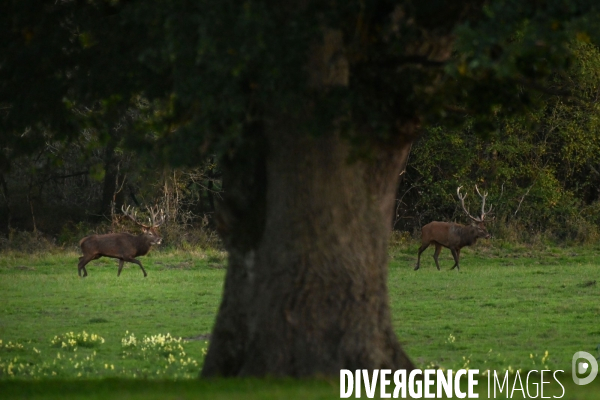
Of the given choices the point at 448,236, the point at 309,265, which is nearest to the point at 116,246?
the point at 448,236

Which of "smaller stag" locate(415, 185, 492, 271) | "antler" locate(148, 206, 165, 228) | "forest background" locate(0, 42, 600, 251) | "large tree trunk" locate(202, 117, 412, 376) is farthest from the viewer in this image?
"forest background" locate(0, 42, 600, 251)

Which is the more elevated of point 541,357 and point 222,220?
point 222,220

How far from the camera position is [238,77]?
8805mm

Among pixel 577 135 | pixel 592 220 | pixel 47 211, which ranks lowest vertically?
pixel 47 211

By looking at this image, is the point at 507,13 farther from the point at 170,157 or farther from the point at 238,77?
the point at 170,157

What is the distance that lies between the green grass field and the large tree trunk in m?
0.54

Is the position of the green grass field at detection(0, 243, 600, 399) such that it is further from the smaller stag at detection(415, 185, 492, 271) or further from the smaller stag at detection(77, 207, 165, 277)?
the smaller stag at detection(415, 185, 492, 271)

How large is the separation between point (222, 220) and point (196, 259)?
68.1 ft

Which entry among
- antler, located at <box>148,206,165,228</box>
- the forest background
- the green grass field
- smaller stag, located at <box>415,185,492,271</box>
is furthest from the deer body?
antler, located at <box>148,206,165,228</box>

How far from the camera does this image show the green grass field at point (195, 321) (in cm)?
1066

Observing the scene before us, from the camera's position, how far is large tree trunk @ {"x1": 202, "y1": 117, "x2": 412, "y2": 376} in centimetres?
1007

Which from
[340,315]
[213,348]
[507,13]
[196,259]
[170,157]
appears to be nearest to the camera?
[507,13]

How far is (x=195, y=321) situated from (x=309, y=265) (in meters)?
9.56

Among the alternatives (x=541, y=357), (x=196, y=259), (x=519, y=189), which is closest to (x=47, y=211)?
(x=196, y=259)
